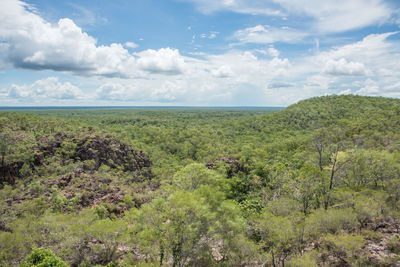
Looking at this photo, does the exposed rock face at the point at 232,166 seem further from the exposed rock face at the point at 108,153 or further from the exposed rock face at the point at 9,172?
the exposed rock face at the point at 9,172

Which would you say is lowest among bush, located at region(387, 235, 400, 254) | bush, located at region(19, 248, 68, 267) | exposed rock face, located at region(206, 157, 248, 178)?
exposed rock face, located at region(206, 157, 248, 178)

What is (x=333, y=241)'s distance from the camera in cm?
2070

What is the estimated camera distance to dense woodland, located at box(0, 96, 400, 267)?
20.3 metres

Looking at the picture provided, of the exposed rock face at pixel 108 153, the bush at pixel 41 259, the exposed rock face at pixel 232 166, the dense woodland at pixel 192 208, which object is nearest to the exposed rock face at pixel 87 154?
the exposed rock face at pixel 108 153

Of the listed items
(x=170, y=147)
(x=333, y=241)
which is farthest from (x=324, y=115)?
(x=333, y=241)

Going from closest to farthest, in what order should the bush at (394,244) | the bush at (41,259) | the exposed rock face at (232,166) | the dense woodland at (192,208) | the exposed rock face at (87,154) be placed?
the bush at (41,259) < the bush at (394,244) < the dense woodland at (192,208) < the exposed rock face at (87,154) < the exposed rock face at (232,166)

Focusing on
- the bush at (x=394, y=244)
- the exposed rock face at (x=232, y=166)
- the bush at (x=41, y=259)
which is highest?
the bush at (x=41, y=259)

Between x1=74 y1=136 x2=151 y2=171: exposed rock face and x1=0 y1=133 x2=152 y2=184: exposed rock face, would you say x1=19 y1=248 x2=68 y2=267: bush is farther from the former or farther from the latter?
x1=74 y1=136 x2=151 y2=171: exposed rock face

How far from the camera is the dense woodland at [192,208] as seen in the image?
2028cm

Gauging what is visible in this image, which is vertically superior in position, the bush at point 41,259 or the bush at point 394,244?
the bush at point 41,259

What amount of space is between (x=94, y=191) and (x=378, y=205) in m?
40.2

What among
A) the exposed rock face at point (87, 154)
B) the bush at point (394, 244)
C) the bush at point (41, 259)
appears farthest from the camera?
the exposed rock face at point (87, 154)

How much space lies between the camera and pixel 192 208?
20094 millimetres

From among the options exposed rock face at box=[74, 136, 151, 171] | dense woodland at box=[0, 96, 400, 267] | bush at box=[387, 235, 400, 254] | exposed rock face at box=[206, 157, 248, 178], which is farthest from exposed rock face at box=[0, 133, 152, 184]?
bush at box=[387, 235, 400, 254]
